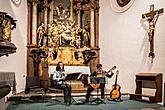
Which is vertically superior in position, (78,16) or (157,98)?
(78,16)

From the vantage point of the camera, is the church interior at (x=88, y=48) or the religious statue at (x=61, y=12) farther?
the religious statue at (x=61, y=12)

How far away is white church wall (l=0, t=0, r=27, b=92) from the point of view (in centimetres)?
803

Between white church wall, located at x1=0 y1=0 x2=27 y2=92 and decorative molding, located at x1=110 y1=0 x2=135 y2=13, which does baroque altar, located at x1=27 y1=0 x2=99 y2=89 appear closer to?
white church wall, located at x1=0 y1=0 x2=27 y2=92

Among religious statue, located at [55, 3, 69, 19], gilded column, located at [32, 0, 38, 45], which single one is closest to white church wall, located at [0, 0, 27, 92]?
gilded column, located at [32, 0, 38, 45]

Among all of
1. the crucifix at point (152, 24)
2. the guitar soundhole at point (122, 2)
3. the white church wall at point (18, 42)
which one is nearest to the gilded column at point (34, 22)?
the white church wall at point (18, 42)

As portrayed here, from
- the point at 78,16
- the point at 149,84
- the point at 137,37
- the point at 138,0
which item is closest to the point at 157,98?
the point at 149,84

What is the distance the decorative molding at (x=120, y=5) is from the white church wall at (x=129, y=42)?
0.15 m

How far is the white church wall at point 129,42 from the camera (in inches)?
320

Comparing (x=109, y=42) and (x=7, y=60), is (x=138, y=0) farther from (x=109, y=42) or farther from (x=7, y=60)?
(x=7, y=60)

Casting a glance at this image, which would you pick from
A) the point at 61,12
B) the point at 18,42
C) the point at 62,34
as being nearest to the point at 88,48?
the point at 62,34

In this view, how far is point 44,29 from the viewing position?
1148 cm

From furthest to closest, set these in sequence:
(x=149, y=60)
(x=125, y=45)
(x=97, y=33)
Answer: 1. (x=97, y=33)
2. (x=125, y=45)
3. (x=149, y=60)

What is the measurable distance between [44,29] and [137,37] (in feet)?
14.3

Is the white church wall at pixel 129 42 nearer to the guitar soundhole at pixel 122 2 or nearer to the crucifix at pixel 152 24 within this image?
the crucifix at pixel 152 24
